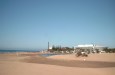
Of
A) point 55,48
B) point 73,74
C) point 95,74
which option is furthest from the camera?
point 55,48

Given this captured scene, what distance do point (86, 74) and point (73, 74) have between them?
112 centimetres

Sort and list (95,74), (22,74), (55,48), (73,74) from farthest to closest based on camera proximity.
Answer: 1. (55,48)
2. (95,74)
3. (73,74)
4. (22,74)

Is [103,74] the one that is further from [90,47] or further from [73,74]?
[90,47]

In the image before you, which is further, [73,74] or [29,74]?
[73,74]

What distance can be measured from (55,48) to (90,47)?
35.2 metres

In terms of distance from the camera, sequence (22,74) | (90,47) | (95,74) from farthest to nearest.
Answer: (90,47)
(95,74)
(22,74)

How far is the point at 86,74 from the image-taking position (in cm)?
1249

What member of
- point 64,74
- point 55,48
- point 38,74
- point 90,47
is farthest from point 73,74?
point 55,48

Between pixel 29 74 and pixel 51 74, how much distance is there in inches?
61.3

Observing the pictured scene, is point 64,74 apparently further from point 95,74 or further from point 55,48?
point 55,48

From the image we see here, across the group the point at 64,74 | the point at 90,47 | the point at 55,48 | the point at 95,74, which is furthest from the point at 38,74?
the point at 55,48

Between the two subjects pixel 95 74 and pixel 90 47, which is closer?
pixel 95 74

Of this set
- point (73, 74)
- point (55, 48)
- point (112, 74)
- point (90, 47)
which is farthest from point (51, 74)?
point (55, 48)

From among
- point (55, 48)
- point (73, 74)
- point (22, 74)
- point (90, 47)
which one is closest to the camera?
point (22, 74)
